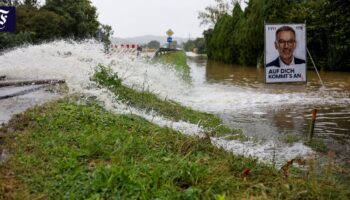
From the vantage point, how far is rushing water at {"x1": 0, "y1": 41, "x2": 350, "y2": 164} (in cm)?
865

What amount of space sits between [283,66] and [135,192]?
270 inches

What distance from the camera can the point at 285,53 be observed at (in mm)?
10398

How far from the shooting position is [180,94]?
14945mm

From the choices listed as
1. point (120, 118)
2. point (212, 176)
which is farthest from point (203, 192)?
point (120, 118)

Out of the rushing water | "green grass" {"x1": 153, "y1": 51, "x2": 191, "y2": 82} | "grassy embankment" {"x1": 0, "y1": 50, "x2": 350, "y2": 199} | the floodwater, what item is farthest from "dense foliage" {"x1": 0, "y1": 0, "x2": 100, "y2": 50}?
"grassy embankment" {"x1": 0, "y1": 50, "x2": 350, "y2": 199}

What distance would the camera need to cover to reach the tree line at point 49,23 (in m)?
29.6

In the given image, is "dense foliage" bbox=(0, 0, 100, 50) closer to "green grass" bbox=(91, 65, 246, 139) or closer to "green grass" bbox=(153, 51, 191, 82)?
Answer: "green grass" bbox=(153, 51, 191, 82)

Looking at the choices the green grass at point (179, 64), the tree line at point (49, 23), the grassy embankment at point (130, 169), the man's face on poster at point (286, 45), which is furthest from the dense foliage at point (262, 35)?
the grassy embankment at point (130, 169)

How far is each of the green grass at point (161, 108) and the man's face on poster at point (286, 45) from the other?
2089 millimetres

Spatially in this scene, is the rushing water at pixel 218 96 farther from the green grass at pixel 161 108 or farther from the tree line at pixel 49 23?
the tree line at pixel 49 23

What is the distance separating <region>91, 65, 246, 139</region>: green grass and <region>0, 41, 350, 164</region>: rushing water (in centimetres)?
28

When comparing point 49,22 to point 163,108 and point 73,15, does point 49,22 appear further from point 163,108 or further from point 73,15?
point 163,108

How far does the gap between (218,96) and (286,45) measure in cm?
462

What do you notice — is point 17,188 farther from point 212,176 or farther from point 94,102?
point 94,102
